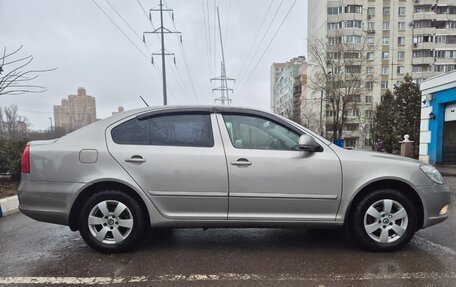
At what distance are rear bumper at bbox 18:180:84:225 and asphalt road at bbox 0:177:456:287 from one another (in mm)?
456

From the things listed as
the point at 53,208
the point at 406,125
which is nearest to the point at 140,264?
the point at 53,208

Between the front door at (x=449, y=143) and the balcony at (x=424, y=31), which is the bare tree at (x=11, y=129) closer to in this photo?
the front door at (x=449, y=143)

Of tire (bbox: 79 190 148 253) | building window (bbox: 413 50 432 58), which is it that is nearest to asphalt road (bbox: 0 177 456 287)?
tire (bbox: 79 190 148 253)

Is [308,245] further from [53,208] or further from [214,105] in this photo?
[53,208]

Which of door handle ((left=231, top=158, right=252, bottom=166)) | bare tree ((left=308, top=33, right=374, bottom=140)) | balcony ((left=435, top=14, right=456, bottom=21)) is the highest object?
balcony ((left=435, top=14, right=456, bottom=21))

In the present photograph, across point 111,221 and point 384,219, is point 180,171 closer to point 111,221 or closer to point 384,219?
point 111,221

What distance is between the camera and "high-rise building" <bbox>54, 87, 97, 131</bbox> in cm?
1779

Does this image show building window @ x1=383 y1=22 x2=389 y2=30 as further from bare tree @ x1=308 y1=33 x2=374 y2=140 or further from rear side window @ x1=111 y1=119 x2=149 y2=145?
rear side window @ x1=111 y1=119 x2=149 y2=145

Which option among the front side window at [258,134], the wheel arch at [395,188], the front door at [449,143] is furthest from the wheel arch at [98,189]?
the front door at [449,143]

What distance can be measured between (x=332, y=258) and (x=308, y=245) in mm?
438

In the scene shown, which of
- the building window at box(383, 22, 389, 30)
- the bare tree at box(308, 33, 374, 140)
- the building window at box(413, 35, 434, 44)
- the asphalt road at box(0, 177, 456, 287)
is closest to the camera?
the asphalt road at box(0, 177, 456, 287)

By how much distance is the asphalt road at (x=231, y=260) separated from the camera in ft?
10.2

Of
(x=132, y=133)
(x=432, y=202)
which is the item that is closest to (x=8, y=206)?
(x=132, y=133)

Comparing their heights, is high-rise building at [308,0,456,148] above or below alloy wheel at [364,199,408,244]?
above
